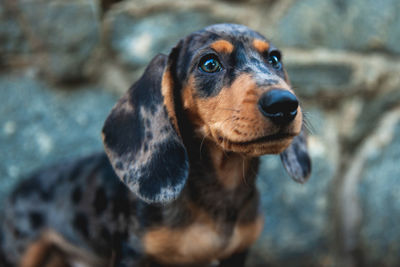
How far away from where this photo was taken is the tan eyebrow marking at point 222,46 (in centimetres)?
213

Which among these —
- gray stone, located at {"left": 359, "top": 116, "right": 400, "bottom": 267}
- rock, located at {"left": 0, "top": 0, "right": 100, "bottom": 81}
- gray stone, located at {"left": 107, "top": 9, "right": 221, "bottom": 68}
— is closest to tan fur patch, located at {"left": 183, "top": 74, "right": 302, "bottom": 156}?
gray stone, located at {"left": 107, "top": 9, "right": 221, "bottom": 68}

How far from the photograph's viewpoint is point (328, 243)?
11.0 feet

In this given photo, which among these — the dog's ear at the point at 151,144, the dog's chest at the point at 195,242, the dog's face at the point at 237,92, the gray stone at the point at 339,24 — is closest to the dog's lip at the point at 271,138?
the dog's face at the point at 237,92

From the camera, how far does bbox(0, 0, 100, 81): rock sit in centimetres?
299

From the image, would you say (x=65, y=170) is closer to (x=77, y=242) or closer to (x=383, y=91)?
(x=77, y=242)

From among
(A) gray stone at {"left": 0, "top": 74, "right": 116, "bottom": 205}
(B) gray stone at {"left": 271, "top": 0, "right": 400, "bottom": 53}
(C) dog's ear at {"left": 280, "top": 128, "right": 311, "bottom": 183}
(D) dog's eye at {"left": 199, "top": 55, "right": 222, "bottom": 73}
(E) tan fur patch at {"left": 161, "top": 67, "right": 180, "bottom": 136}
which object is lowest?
(A) gray stone at {"left": 0, "top": 74, "right": 116, "bottom": 205}

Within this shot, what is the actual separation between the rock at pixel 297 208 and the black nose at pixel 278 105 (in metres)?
1.54

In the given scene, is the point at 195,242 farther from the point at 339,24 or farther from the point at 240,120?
the point at 339,24

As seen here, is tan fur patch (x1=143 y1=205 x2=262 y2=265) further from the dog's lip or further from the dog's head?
the dog's lip

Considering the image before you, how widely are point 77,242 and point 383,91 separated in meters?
2.40

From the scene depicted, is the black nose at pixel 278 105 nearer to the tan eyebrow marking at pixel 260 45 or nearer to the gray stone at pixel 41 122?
the tan eyebrow marking at pixel 260 45

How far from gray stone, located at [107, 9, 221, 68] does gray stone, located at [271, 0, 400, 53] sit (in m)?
0.56

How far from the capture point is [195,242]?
2225mm

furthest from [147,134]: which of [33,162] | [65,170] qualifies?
[33,162]
